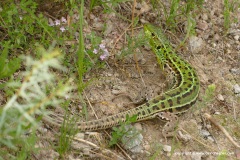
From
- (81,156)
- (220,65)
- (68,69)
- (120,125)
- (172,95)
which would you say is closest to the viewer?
(81,156)

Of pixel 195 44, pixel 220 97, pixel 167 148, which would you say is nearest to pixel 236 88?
pixel 220 97

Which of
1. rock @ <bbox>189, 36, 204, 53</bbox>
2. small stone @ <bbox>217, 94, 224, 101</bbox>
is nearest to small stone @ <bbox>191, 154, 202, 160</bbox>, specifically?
small stone @ <bbox>217, 94, 224, 101</bbox>

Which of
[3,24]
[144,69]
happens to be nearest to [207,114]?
[144,69]

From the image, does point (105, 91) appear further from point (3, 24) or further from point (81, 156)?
point (3, 24)

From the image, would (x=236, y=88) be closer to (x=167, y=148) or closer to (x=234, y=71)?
(x=234, y=71)

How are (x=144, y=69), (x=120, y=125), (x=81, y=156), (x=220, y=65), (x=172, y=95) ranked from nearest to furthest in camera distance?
(x=81, y=156), (x=120, y=125), (x=172, y=95), (x=144, y=69), (x=220, y=65)

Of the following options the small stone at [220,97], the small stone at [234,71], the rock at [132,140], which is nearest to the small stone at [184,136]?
the rock at [132,140]

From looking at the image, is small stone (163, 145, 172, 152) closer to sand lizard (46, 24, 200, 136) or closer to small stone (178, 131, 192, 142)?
small stone (178, 131, 192, 142)
